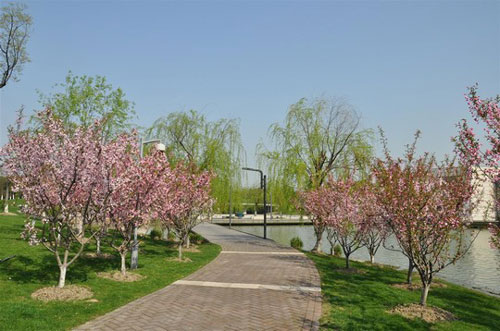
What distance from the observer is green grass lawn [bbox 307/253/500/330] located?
836cm

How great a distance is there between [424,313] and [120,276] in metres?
9.12

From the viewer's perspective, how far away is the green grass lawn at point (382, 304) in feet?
27.4

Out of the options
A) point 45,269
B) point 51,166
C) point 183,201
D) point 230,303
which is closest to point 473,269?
point 183,201

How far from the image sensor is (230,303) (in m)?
9.45

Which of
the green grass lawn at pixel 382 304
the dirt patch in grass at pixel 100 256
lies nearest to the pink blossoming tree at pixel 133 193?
the dirt patch in grass at pixel 100 256

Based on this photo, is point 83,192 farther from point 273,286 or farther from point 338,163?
point 338,163

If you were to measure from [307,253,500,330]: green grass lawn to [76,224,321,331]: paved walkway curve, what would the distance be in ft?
1.62

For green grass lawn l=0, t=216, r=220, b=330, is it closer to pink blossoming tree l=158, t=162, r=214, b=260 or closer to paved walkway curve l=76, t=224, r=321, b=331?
paved walkway curve l=76, t=224, r=321, b=331

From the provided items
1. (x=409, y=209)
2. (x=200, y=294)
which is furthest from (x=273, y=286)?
(x=409, y=209)

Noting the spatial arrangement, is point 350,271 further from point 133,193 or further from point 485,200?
point 133,193

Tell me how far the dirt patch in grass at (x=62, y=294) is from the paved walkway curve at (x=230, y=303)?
4.47 feet

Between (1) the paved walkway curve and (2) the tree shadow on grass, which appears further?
(2) the tree shadow on grass

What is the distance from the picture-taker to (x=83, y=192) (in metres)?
11.1

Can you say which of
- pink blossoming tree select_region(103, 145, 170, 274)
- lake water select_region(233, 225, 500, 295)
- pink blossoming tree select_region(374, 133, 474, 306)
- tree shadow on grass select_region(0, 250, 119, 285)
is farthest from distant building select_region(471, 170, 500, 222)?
tree shadow on grass select_region(0, 250, 119, 285)
